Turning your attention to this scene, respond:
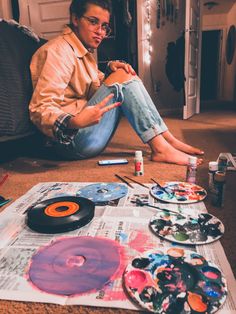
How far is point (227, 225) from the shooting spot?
765 mm

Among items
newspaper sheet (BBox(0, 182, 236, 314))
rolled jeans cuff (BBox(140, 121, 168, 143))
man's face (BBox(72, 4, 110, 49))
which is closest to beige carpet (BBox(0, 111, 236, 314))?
newspaper sheet (BBox(0, 182, 236, 314))

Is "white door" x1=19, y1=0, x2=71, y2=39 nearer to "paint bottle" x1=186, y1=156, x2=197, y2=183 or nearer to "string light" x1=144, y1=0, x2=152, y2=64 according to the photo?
"string light" x1=144, y1=0, x2=152, y2=64

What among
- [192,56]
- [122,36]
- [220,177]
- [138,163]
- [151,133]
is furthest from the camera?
[122,36]

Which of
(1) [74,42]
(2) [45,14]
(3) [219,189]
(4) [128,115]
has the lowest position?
(3) [219,189]

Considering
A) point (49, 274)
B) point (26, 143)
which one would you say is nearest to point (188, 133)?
point (26, 143)

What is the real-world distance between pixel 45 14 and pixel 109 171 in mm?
Result: 2443

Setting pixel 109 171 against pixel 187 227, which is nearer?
pixel 187 227

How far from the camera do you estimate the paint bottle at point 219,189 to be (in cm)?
84

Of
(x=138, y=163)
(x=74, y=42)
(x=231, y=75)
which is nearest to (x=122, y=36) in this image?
(x=231, y=75)

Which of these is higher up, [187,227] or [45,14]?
[45,14]

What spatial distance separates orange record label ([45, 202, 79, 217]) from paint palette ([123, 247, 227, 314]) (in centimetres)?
25

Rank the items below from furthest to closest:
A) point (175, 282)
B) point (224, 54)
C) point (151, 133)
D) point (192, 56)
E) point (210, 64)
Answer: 1. point (210, 64)
2. point (224, 54)
3. point (192, 56)
4. point (151, 133)
5. point (175, 282)

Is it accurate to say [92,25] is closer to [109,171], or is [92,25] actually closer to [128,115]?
[128,115]

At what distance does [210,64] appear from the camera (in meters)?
5.63
